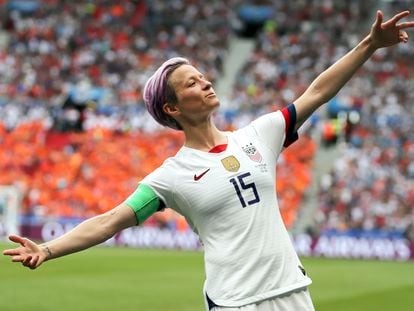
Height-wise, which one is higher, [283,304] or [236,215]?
[236,215]

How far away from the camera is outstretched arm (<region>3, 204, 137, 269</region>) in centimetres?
446

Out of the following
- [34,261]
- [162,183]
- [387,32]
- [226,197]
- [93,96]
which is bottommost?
[34,261]

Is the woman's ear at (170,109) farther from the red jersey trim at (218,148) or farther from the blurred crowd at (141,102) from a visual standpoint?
the blurred crowd at (141,102)

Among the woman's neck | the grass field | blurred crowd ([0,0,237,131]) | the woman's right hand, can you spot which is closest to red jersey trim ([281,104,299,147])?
the woman's neck

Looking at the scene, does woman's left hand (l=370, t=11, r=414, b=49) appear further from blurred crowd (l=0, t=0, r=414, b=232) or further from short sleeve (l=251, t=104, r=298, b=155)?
blurred crowd (l=0, t=0, r=414, b=232)

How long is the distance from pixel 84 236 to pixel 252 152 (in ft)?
3.24

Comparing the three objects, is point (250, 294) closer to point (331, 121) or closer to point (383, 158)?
point (383, 158)

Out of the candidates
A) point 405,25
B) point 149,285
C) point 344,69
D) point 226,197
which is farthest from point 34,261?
point 149,285

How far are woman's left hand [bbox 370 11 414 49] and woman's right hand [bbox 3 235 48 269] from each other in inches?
84.3

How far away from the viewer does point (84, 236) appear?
4555 mm

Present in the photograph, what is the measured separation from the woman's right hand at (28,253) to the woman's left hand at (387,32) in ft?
7.02

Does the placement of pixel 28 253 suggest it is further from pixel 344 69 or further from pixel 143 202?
pixel 344 69

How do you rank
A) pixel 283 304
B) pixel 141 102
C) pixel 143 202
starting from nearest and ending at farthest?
pixel 283 304
pixel 143 202
pixel 141 102

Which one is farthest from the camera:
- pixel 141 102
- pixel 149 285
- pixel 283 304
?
pixel 141 102
